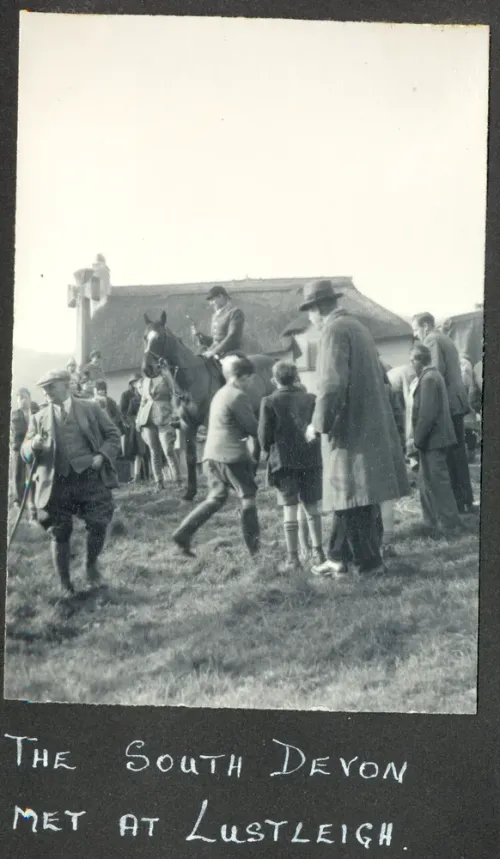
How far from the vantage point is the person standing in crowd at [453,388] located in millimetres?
4211

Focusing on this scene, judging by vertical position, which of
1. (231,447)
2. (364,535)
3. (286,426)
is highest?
(286,426)

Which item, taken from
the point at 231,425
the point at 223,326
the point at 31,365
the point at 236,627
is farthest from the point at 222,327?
the point at 236,627

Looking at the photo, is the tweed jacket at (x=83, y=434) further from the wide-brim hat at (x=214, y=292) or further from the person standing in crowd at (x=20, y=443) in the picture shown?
the wide-brim hat at (x=214, y=292)

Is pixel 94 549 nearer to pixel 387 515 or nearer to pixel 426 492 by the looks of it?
pixel 387 515

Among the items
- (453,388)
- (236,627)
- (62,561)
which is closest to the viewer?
(236,627)

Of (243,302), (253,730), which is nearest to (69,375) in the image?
(243,302)

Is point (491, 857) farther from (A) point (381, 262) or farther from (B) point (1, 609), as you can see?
(A) point (381, 262)

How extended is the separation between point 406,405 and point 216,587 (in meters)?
1.32

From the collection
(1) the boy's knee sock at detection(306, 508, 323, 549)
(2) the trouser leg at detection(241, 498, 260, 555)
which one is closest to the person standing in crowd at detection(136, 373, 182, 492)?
(2) the trouser leg at detection(241, 498, 260, 555)

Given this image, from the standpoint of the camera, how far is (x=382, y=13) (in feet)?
13.8

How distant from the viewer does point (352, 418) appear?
4.22m

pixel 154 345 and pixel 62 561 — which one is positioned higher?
pixel 154 345

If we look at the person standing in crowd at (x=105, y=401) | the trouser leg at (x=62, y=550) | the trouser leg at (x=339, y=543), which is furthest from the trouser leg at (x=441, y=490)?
the trouser leg at (x=62, y=550)

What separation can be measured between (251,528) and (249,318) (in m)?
1.04
